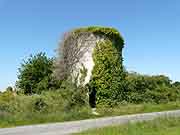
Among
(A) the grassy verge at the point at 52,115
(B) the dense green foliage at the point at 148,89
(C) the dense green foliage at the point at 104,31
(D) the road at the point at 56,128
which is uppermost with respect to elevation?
(C) the dense green foliage at the point at 104,31

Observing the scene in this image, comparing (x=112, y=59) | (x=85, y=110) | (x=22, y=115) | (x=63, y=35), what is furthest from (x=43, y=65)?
(x=22, y=115)

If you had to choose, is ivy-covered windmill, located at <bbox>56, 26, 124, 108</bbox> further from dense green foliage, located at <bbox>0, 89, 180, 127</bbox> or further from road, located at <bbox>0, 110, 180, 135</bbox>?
road, located at <bbox>0, 110, 180, 135</bbox>

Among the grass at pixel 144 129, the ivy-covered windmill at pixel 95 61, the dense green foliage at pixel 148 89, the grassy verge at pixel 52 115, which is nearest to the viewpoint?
the grass at pixel 144 129

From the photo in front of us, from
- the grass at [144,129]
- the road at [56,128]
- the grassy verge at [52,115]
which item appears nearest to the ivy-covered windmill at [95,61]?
the grassy verge at [52,115]

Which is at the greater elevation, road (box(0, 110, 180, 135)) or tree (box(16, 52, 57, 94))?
tree (box(16, 52, 57, 94))

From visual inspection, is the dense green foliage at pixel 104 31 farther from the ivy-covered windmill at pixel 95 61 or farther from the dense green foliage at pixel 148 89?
the dense green foliage at pixel 148 89

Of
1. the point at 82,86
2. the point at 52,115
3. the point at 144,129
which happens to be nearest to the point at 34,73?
the point at 82,86

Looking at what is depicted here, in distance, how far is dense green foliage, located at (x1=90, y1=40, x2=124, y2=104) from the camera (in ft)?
127

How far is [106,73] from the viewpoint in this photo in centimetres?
3875

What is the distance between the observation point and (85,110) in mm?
33125

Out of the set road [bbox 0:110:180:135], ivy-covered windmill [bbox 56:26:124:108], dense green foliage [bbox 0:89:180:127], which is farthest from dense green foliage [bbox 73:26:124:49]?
road [bbox 0:110:180:135]

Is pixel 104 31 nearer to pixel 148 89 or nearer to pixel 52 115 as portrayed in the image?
pixel 148 89

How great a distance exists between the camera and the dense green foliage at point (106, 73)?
3875 centimetres

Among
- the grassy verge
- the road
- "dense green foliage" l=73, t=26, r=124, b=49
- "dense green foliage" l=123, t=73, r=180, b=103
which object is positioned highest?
"dense green foliage" l=73, t=26, r=124, b=49
